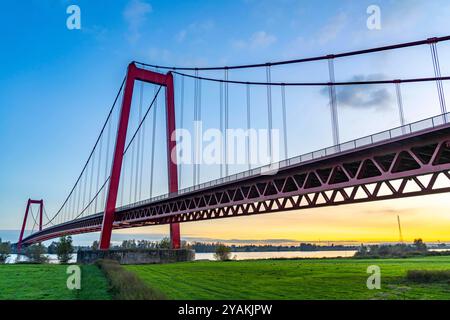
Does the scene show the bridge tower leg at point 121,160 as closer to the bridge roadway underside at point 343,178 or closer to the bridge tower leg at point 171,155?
the bridge tower leg at point 171,155

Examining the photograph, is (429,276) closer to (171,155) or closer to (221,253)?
(171,155)

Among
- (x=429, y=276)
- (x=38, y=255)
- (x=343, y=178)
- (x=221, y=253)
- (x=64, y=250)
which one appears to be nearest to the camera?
(x=429, y=276)

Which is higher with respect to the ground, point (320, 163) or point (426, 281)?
point (320, 163)

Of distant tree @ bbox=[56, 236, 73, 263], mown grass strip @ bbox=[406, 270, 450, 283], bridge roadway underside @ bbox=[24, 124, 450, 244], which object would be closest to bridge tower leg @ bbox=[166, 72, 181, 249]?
bridge roadway underside @ bbox=[24, 124, 450, 244]

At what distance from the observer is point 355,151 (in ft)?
80.4

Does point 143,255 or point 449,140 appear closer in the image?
point 449,140

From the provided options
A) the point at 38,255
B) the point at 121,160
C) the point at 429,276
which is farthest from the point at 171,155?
the point at 38,255

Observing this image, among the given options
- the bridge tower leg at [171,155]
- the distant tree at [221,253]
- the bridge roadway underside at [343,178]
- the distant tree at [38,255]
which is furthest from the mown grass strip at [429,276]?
the distant tree at [38,255]

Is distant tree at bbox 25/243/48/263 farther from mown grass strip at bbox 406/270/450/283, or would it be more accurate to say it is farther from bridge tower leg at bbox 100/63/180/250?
mown grass strip at bbox 406/270/450/283

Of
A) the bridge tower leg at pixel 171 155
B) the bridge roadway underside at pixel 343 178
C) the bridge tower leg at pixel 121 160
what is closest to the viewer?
the bridge roadway underside at pixel 343 178

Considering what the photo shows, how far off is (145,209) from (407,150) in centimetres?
4852

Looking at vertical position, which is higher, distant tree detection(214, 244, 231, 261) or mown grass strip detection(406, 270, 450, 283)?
mown grass strip detection(406, 270, 450, 283)
